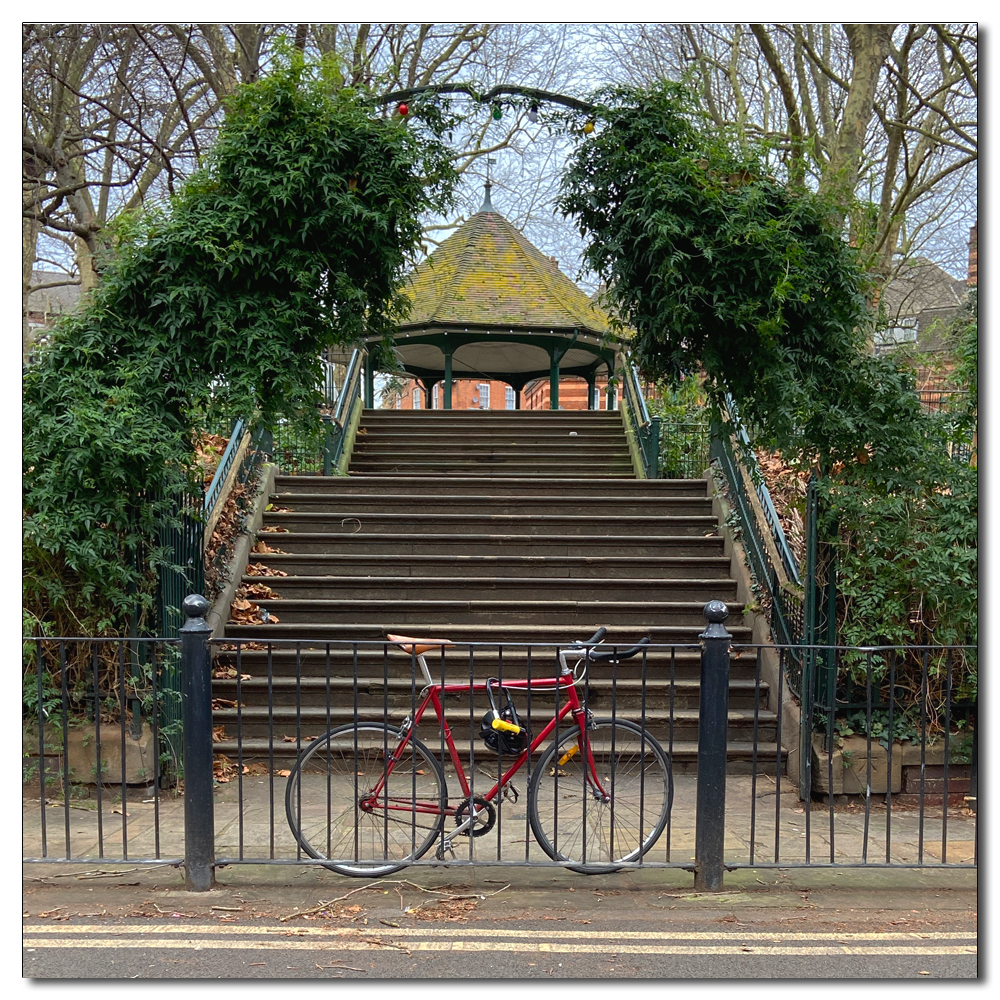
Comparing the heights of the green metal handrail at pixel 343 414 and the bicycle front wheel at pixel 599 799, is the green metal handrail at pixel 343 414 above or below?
above

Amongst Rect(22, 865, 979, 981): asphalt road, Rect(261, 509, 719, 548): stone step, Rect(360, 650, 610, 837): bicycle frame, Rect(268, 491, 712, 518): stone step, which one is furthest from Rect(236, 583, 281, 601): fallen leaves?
Rect(360, 650, 610, 837): bicycle frame

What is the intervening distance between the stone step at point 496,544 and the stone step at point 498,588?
65 centimetres

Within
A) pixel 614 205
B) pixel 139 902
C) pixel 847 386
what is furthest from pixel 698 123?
pixel 139 902

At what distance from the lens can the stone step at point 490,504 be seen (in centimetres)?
978

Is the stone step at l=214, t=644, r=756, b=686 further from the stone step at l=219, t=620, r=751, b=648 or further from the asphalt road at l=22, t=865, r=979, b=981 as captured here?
the asphalt road at l=22, t=865, r=979, b=981

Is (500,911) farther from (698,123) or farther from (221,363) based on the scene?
(698,123)

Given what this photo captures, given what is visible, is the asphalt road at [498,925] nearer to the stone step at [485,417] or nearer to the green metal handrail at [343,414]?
the green metal handrail at [343,414]

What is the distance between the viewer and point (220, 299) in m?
5.68

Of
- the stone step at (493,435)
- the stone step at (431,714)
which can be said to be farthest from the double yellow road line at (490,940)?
the stone step at (493,435)

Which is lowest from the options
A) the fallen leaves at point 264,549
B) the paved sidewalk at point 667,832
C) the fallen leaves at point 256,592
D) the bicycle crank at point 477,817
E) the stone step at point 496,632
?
the paved sidewalk at point 667,832

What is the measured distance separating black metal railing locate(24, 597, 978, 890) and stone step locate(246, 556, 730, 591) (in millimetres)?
1171

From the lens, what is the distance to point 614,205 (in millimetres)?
5949

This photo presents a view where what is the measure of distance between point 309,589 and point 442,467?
4014 millimetres

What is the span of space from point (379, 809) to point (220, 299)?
10.7 feet
